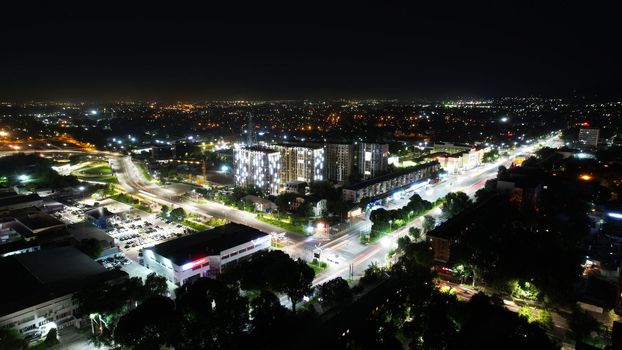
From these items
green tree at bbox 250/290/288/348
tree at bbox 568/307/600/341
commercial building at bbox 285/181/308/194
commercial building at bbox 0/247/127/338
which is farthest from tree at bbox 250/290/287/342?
commercial building at bbox 285/181/308/194

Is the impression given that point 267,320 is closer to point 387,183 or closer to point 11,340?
point 11,340

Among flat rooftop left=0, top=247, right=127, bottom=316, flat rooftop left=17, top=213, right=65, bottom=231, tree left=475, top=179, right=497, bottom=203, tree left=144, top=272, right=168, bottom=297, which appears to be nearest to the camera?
flat rooftop left=0, top=247, right=127, bottom=316

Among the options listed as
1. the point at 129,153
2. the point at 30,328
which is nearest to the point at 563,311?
the point at 30,328

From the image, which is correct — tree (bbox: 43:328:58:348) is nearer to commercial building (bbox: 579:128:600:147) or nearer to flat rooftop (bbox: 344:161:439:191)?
flat rooftop (bbox: 344:161:439:191)

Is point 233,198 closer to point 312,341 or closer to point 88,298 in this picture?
point 88,298

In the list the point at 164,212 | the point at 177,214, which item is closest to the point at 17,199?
the point at 164,212

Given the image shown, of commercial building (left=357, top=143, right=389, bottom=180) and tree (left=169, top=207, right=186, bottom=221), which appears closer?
tree (left=169, top=207, right=186, bottom=221)
